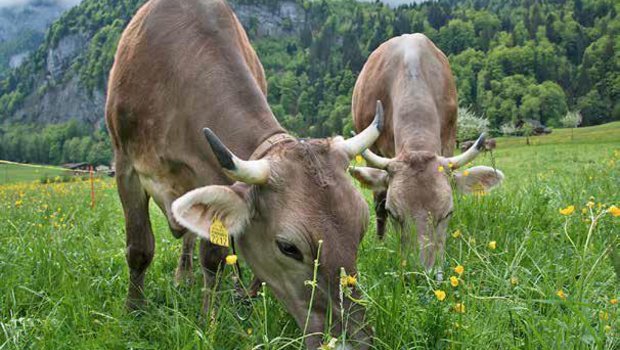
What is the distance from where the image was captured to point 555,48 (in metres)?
118

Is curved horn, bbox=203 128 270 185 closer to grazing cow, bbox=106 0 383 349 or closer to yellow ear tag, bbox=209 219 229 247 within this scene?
grazing cow, bbox=106 0 383 349

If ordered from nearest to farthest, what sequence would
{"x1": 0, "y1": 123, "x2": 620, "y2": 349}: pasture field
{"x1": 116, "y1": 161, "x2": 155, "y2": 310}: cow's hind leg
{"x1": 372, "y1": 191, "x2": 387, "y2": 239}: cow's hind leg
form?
{"x1": 0, "y1": 123, "x2": 620, "y2": 349}: pasture field
{"x1": 116, "y1": 161, "x2": 155, "y2": 310}: cow's hind leg
{"x1": 372, "y1": 191, "x2": 387, "y2": 239}: cow's hind leg

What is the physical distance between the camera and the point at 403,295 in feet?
9.95

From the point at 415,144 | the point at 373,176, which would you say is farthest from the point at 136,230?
the point at 415,144

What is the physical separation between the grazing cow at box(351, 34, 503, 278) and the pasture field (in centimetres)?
31

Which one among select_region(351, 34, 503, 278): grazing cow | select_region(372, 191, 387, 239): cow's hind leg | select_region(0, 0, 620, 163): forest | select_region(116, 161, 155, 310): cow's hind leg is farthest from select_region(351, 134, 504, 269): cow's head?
select_region(0, 0, 620, 163): forest

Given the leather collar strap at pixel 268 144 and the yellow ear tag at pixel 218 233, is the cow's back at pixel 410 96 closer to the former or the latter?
the leather collar strap at pixel 268 144

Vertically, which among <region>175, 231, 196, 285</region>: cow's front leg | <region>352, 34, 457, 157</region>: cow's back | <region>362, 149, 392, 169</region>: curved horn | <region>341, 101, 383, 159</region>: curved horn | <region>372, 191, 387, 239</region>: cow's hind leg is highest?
<region>341, 101, 383, 159</region>: curved horn

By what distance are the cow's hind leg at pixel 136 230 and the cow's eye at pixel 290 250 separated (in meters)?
1.79

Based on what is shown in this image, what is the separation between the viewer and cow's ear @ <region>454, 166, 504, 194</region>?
550cm

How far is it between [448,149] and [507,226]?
2.28 m

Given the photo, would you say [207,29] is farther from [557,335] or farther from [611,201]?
[611,201]

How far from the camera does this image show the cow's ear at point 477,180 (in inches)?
217

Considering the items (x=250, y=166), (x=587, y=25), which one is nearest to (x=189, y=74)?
(x=250, y=166)
